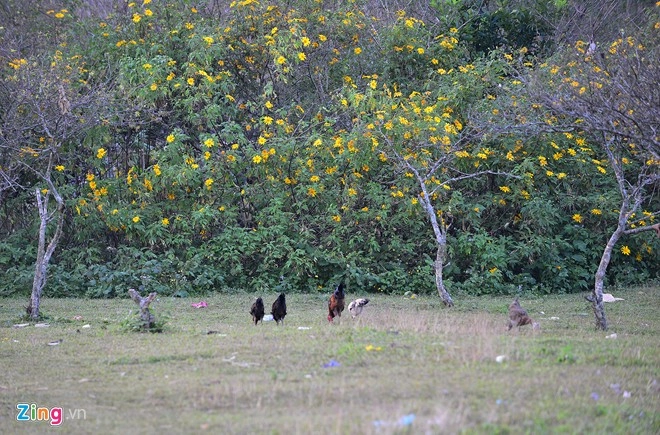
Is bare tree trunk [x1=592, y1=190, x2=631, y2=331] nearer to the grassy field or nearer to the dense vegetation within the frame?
the grassy field

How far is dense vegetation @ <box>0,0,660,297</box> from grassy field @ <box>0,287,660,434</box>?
4.02 meters

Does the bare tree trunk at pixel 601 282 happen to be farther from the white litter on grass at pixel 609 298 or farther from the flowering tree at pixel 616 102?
the white litter on grass at pixel 609 298

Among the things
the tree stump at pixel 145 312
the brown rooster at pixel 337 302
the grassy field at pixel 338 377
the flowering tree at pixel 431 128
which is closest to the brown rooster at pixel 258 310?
the grassy field at pixel 338 377

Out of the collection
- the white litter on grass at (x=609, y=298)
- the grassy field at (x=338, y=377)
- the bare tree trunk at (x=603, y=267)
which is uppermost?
the bare tree trunk at (x=603, y=267)

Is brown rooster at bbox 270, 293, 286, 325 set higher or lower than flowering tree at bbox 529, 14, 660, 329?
lower

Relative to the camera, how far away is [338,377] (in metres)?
7.42

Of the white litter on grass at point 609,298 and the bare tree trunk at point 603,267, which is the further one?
the white litter on grass at point 609,298

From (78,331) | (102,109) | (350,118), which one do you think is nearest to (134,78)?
(102,109)

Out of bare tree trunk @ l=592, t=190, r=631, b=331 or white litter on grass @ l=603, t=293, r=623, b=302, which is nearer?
bare tree trunk @ l=592, t=190, r=631, b=331

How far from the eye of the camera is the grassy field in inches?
243

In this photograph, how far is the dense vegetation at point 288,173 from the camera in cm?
1538

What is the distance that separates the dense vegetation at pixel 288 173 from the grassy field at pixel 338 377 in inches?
158

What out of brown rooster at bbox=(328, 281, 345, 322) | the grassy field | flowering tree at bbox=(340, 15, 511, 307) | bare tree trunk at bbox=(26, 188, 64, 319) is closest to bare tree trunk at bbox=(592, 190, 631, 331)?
the grassy field

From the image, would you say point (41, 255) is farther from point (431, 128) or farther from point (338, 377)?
point (431, 128)
